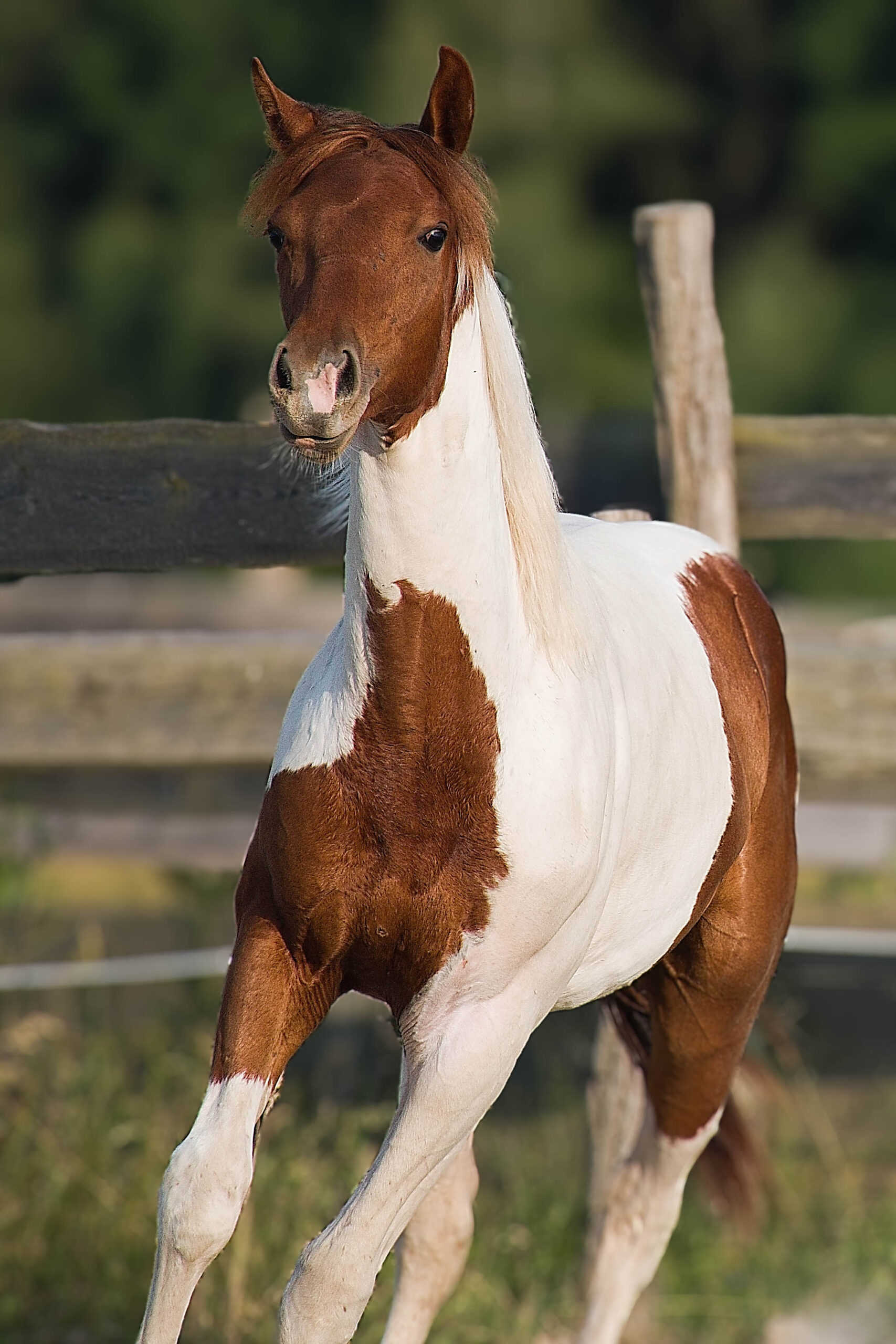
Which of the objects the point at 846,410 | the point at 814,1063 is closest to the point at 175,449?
the point at 814,1063

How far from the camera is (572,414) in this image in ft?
16.1

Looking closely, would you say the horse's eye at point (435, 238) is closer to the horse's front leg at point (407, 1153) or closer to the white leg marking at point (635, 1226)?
the horse's front leg at point (407, 1153)

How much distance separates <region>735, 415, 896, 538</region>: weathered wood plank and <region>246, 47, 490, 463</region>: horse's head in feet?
5.73

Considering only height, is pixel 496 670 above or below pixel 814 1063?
above

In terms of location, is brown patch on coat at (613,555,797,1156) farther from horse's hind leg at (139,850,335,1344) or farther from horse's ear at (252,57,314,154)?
horse's ear at (252,57,314,154)

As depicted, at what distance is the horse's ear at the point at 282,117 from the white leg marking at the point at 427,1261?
166 cm

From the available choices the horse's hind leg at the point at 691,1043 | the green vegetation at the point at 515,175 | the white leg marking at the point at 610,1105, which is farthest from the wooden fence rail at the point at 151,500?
the green vegetation at the point at 515,175

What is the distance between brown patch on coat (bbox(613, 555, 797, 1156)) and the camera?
2.84m

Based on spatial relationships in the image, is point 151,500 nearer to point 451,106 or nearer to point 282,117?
point 282,117

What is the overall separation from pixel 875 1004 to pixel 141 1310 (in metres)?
2.38

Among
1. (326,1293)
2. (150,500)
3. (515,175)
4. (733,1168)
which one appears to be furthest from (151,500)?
(515,175)

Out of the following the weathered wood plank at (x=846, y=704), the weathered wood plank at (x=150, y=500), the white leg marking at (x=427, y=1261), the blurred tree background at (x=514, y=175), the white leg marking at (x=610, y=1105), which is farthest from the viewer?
the blurred tree background at (x=514, y=175)

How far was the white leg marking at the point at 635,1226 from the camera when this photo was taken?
9.96 feet

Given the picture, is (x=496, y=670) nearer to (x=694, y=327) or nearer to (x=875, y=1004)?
(x=694, y=327)
